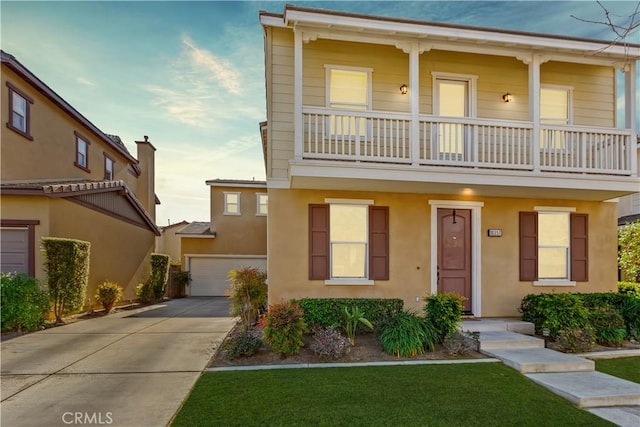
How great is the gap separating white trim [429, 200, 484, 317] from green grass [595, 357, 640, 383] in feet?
8.58

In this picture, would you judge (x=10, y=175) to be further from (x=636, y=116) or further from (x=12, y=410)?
(x=636, y=116)

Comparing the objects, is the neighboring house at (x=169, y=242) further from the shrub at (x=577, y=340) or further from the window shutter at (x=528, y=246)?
the shrub at (x=577, y=340)

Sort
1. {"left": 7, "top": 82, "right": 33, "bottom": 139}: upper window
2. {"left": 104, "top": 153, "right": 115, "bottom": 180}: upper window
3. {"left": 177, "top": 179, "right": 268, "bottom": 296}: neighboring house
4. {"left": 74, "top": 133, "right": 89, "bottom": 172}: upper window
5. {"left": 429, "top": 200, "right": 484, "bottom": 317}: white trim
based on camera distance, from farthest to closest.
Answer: {"left": 177, "top": 179, "right": 268, "bottom": 296}: neighboring house
{"left": 104, "top": 153, "right": 115, "bottom": 180}: upper window
{"left": 74, "top": 133, "right": 89, "bottom": 172}: upper window
{"left": 7, "top": 82, "right": 33, "bottom": 139}: upper window
{"left": 429, "top": 200, "right": 484, "bottom": 317}: white trim

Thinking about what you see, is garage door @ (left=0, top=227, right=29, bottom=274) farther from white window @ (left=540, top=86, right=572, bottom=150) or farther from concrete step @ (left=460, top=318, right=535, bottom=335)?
white window @ (left=540, top=86, right=572, bottom=150)

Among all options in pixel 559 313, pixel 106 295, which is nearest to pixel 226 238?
pixel 106 295

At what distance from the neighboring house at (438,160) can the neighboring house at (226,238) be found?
40.2 ft

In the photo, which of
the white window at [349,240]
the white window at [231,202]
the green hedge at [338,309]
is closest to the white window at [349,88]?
the white window at [349,240]

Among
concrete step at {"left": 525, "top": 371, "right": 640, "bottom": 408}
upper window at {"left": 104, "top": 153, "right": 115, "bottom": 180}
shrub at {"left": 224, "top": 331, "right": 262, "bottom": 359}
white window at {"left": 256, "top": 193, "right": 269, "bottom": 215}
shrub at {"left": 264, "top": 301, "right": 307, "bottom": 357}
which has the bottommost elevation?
concrete step at {"left": 525, "top": 371, "right": 640, "bottom": 408}

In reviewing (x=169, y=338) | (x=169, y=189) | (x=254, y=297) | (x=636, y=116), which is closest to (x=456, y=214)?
(x=636, y=116)

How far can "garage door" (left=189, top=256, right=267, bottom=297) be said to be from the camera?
768 inches

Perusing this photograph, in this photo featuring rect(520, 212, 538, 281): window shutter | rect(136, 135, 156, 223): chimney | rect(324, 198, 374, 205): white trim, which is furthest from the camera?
rect(136, 135, 156, 223): chimney

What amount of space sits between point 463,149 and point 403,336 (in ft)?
13.6

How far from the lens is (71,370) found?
564 cm

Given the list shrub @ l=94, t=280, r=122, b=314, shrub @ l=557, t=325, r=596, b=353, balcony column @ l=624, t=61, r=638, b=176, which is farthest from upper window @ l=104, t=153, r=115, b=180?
balcony column @ l=624, t=61, r=638, b=176
